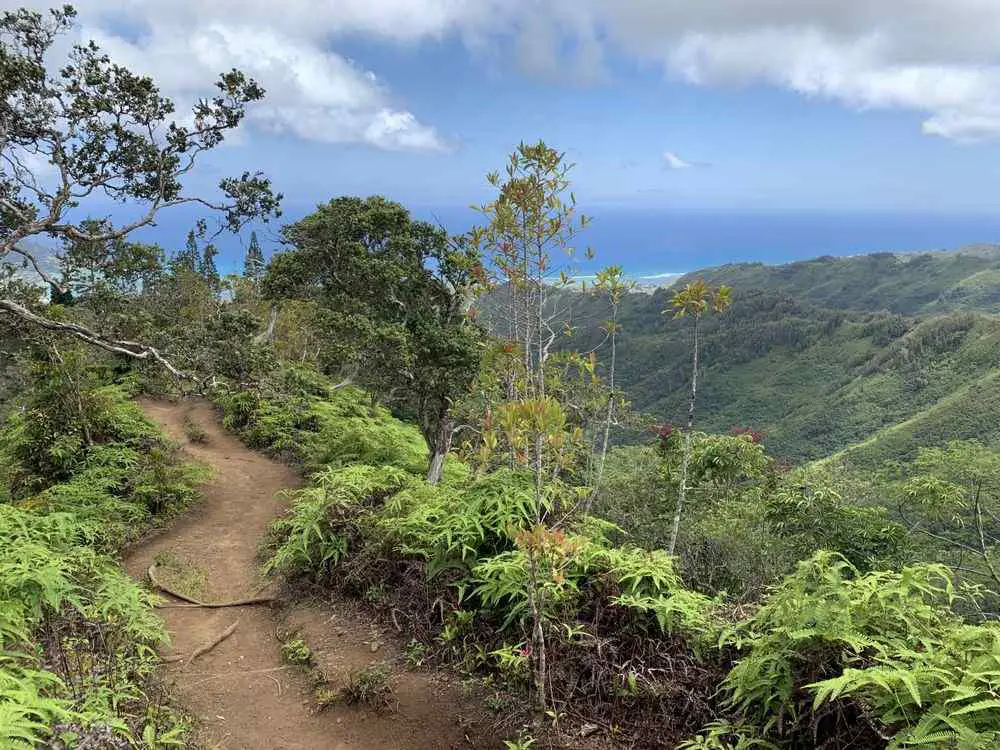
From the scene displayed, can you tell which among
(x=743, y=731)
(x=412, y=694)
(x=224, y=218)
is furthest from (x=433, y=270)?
(x=743, y=731)

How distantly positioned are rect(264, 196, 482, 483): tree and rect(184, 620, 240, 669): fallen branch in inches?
214

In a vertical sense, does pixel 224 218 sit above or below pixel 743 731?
above

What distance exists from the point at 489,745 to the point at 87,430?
28.8 ft

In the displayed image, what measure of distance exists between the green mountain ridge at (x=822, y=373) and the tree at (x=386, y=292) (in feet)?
91.0

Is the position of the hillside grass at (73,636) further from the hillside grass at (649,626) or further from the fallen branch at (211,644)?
the hillside grass at (649,626)

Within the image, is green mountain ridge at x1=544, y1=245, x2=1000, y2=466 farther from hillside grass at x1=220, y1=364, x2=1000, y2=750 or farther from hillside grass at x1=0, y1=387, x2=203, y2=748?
hillside grass at x1=0, y1=387, x2=203, y2=748

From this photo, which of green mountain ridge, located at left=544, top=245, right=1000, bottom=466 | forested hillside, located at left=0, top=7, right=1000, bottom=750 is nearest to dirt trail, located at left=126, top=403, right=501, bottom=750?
forested hillside, located at left=0, top=7, right=1000, bottom=750

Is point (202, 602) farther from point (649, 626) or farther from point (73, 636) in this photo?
point (649, 626)

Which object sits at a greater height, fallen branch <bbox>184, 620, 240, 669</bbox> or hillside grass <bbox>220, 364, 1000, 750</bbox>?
hillside grass <bbox>220, 364, 1000, 750</bbox>

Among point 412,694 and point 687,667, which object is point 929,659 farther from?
point 412,694

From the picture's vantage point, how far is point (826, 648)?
3.13m

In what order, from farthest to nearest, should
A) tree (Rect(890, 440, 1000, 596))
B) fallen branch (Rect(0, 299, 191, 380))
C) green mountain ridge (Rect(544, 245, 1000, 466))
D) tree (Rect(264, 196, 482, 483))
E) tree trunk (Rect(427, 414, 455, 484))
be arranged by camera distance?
green mountain ridge (Rect(544, 245, 1000, 466)), tree trunk (Rect(427, 414, 455, 484)), tree (Rect(264, 196, 482, 483)), tree (Rect(890, 440, 1000, 596)), fallen branch (Rect(0, 299, 191, 380))

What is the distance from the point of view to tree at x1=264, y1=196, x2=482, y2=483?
1134 centimetres

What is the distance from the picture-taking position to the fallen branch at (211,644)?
214 inches
